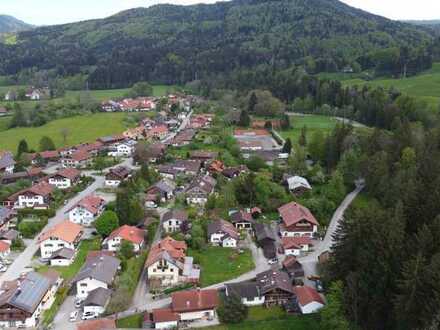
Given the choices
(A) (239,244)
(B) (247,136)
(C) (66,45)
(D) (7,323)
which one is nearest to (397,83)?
(B) (247,136)

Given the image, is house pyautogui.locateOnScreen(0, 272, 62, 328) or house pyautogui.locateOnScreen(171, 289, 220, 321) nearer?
house pyautogui.locateOnScreen(0, 272, 62, 328)

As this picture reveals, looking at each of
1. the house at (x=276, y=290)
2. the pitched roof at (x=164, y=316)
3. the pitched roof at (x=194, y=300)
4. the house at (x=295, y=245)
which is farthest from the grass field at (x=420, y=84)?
the pitched roof at (x=164, y=316)

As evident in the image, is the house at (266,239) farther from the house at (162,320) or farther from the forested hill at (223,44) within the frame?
the forested hill at (223,44)

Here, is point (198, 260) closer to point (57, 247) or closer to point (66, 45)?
point (57, 247)

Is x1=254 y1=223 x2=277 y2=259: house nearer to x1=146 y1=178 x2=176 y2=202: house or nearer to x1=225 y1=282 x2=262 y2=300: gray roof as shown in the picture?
x1=225 y1=282 x2=262 y2=300: gray roof

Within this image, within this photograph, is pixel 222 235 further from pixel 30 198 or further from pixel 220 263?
pixel 30 198

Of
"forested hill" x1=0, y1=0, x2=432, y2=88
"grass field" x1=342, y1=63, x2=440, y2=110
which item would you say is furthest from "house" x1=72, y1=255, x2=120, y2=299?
"forested hill" x1=0, y1=0, x2=432, y2=88
